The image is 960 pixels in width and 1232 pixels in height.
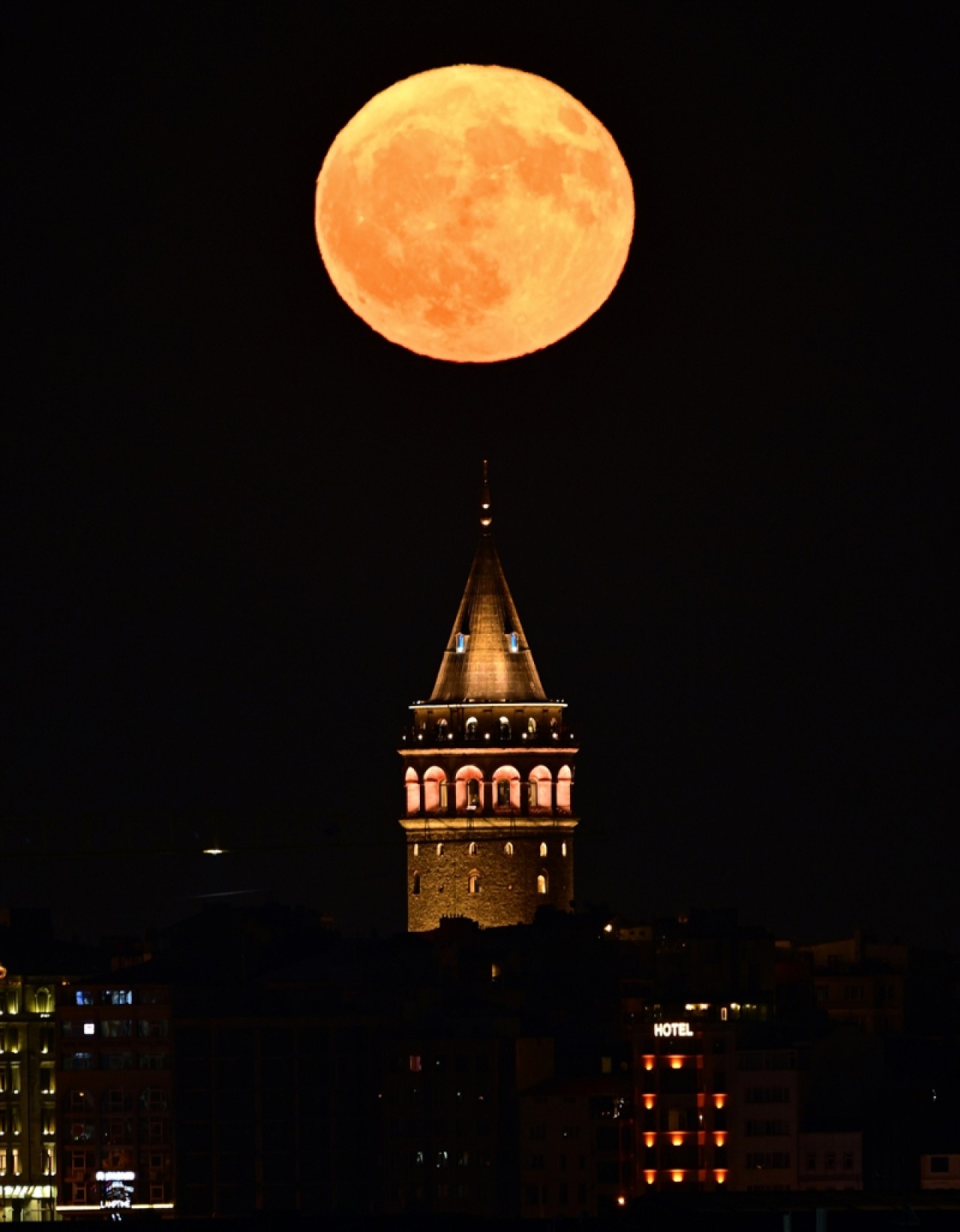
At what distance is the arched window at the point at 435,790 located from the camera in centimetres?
17075

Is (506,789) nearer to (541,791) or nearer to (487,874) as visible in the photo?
(541,791)

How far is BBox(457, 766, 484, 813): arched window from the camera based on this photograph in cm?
17050

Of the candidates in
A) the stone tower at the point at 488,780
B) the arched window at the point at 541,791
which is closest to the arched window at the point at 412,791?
the stone tower at the point at 488,780

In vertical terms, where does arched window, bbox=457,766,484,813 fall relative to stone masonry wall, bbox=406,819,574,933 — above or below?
above

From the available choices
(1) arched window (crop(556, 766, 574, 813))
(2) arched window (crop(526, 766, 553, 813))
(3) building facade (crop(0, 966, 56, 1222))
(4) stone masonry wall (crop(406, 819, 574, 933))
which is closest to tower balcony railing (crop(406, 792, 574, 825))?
(2) arched window (crop(526, 766, 553, 813))

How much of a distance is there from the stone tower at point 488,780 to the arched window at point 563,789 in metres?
0.02

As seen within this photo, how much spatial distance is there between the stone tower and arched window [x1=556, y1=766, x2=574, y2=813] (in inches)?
0.8

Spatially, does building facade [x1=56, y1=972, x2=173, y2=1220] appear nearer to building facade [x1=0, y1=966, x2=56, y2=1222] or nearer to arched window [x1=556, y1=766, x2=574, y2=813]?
building facade [x1=0, y1=966, x2=56, y2=1222]

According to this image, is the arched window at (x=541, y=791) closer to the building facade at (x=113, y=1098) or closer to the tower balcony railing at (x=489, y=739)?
the tower balcony railing at (x=489, y=739)

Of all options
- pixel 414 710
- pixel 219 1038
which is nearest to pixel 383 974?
pixel 219 1038

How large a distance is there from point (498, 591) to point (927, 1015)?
56.5ft

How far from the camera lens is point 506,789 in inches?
6727

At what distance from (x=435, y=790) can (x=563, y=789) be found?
143 inches

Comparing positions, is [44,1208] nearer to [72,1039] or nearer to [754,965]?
[72,1039]
